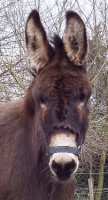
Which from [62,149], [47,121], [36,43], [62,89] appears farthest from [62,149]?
[36,43]

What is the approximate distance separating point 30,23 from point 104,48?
39.2 feet

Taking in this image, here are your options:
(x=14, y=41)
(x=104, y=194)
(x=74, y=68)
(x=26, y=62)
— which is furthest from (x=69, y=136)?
(x=104, y=194)

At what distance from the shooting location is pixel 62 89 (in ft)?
15.2

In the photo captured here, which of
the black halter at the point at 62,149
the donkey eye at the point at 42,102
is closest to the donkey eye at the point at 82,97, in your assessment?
the donkey eye at the point at 42,102

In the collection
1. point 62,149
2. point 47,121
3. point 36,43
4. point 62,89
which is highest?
point 36,43

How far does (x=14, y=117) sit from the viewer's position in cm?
A: 552

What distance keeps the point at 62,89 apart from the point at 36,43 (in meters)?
0.75

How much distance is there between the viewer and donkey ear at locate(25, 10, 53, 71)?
509 centimetres

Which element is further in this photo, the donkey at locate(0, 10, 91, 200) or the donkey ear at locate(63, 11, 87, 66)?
the donkey ear at locate(63, 11, 87, 66)

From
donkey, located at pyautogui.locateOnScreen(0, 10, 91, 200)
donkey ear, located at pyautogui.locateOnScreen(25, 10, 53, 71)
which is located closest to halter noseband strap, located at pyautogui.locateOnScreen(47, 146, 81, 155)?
donkey, located at pyautogui.locateOnScreen(0, 10, 91, 200)

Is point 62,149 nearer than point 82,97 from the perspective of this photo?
Yes

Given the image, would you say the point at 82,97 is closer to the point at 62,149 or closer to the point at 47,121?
the point at 47,121

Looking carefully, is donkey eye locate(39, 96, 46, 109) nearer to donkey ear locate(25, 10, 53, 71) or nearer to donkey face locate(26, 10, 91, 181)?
donkey face locate(26, 10, 91, 181)

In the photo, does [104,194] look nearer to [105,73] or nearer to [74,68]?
[105,73]
